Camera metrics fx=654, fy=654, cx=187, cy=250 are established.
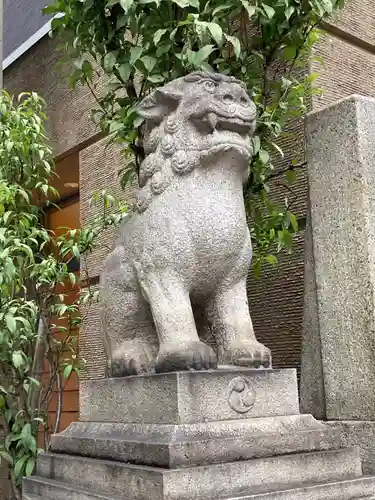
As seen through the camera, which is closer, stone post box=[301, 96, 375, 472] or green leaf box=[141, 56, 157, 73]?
Result: stone post box=[301, 96, 375, 472]

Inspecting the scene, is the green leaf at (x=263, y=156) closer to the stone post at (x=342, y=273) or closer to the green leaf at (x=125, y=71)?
the stone post at (x=342, y=273)

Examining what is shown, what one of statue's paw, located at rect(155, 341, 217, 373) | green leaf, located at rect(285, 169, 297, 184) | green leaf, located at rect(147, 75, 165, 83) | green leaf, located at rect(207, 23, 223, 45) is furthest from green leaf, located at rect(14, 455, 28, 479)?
green leaf, located at rect(207, 23, 223, 45)

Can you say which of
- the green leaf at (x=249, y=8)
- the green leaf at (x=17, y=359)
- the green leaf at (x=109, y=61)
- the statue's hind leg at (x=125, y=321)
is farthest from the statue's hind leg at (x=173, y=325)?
the green leaf at (x=17, y=359)

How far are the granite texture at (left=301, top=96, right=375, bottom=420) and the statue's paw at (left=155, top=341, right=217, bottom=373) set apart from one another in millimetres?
659

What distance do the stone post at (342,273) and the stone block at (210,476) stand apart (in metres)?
0.33

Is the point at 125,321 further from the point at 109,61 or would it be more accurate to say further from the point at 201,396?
the point at 109,61

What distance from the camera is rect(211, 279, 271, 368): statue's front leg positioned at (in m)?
2.24

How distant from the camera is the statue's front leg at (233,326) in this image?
7.35 feet

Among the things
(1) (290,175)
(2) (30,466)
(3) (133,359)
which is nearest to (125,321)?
(3) (133,359)

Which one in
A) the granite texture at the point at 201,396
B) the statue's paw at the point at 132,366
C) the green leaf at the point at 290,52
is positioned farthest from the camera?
the green leaf at the point at 290,52

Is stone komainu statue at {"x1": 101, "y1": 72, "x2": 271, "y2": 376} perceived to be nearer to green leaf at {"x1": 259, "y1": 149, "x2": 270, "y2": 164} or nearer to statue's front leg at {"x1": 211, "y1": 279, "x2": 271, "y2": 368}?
statue's front leg at {"x1": 211, "y1": 279, "x2": 271, "y2": 368}

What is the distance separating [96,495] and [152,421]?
28 cm

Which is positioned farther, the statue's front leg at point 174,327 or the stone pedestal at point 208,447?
the statue's front leg at point 174,327

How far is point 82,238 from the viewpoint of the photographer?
3.85 metres
